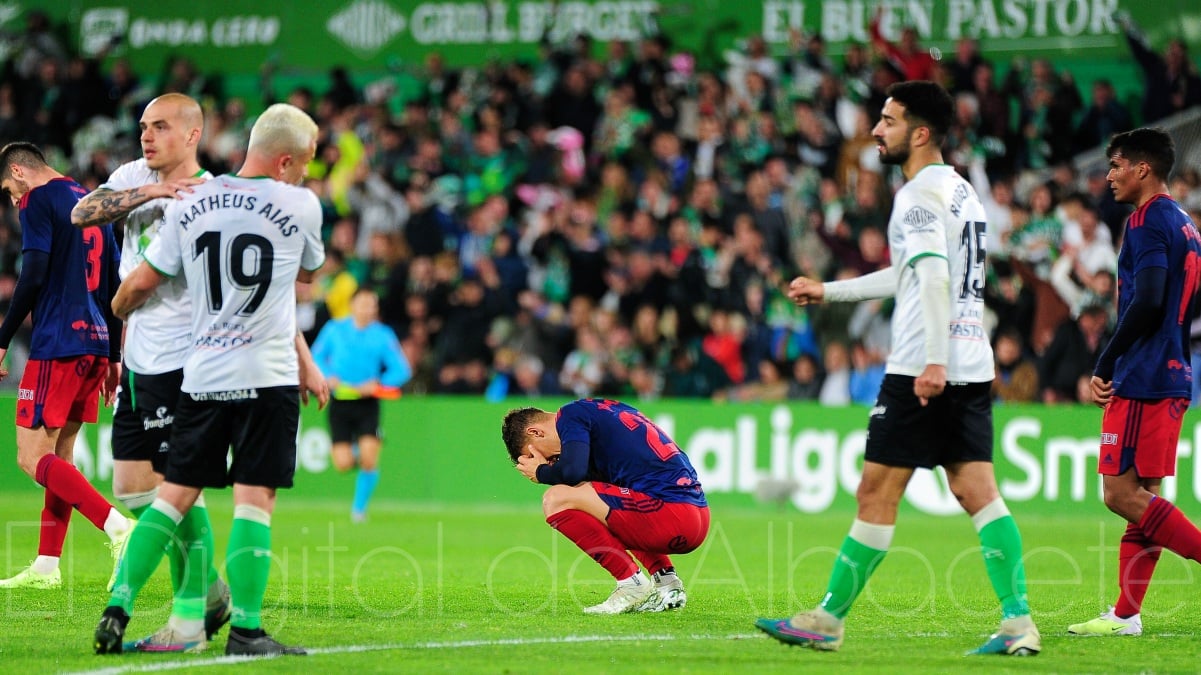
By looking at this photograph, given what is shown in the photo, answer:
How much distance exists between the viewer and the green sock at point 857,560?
21.4 ft

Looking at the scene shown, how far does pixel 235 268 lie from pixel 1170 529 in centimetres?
465

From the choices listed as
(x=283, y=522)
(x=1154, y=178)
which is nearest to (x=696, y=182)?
(x=283, y=522)

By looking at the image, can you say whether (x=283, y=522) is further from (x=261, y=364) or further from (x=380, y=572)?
(x=261, y=364)

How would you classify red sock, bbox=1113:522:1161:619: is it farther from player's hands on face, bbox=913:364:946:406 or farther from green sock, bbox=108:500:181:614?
green sock, bbox=108:500:181:614

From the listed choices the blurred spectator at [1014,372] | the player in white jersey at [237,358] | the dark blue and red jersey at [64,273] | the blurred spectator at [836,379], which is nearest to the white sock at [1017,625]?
the player in white jersey at [237,358]

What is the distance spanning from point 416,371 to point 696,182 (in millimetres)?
4486

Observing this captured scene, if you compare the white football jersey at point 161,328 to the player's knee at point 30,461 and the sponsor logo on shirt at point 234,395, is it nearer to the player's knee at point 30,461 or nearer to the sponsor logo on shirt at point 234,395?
the sponsor logo on shirt at point 234,395

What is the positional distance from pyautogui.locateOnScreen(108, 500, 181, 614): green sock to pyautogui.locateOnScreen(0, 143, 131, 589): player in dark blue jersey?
2389 millimetres

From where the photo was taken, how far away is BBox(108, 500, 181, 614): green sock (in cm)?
629

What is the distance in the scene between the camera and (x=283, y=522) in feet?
50.4

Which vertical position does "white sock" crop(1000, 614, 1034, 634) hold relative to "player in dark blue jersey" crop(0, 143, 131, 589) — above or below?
below

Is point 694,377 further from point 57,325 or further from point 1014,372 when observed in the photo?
point 57,325

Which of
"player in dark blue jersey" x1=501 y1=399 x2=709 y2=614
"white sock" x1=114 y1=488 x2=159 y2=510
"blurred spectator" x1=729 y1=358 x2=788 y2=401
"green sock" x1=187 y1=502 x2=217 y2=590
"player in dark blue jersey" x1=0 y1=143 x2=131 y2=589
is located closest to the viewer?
"green sock" x1=187 y1=502 x2=217 y2=590

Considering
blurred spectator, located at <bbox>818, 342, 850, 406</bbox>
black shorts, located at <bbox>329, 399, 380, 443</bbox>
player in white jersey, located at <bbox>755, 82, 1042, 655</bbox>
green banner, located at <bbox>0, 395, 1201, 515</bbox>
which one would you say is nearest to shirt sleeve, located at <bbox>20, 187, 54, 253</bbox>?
player in white jersey, located at <bbox>755, 82, 1042, 655</bbox>
